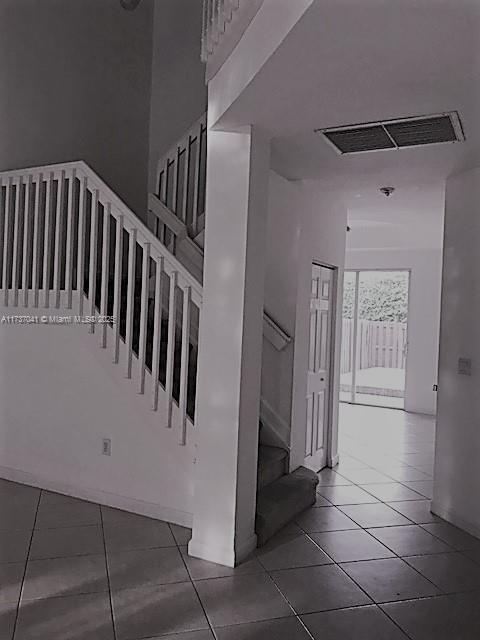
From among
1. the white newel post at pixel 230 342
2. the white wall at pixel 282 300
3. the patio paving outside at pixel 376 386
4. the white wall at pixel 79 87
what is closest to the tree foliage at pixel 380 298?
the patio paving outside at pixel 376 386

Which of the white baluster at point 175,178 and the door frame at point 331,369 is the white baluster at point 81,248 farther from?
the door frame at point 331,369

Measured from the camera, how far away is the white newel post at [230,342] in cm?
344

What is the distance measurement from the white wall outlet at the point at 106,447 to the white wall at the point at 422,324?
581cm

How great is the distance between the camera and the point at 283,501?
4.11 metres

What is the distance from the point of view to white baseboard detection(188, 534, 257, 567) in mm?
3449

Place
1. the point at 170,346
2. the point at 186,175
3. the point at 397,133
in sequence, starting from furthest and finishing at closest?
1. the point at 186,175
2. the point at 170,346
3. the point at 397,133

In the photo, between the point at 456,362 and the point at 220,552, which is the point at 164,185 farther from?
the point at 220,552

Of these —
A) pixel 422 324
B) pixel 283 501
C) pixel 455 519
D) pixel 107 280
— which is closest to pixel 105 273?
pixel 107 280

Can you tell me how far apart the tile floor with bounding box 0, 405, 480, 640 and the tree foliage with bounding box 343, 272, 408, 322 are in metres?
5.33

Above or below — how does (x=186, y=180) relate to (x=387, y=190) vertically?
above

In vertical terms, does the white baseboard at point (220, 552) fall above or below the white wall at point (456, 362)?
below

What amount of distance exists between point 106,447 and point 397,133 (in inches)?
110

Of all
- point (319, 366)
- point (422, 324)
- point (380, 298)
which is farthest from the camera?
point (380, 298)

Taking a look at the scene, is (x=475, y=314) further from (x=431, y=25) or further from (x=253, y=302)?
(x=431, y=25)
